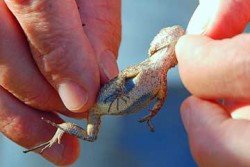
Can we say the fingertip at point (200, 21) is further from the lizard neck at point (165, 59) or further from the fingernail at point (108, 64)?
the fingernail at point (108, 64)

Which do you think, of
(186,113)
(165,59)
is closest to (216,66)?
(186,113)

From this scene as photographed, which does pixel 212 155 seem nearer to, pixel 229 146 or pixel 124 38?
pixel 229 146

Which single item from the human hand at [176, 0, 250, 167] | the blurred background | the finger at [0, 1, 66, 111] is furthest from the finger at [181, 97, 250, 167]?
the blurred background

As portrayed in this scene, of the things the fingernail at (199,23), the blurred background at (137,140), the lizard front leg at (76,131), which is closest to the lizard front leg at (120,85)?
the lizard front leg at (76,131)

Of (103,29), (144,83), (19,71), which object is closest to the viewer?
(144,83)

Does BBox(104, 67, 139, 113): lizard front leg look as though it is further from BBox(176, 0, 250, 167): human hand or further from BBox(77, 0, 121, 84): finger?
BBox(176, 0, 250, 167): human hand

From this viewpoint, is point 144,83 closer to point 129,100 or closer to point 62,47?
point 129,100
